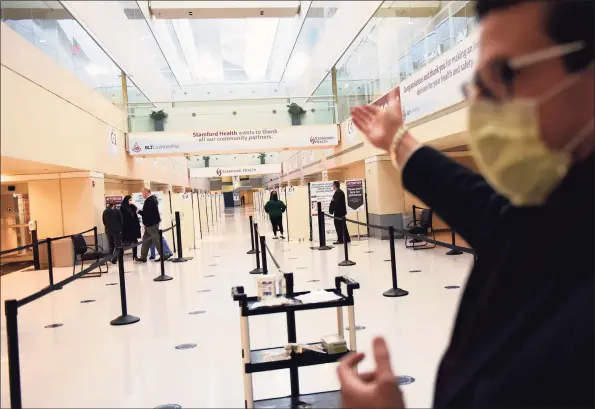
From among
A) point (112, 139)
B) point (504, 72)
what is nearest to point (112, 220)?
point (112, 139)

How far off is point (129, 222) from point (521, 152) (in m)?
11.2

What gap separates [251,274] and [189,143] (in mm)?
7141

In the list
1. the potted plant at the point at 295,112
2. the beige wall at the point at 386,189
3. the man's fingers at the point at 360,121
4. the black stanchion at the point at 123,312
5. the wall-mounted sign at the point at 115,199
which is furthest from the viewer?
the potted plant at the point at 295,112

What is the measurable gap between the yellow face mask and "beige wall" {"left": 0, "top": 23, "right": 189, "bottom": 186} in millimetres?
1977

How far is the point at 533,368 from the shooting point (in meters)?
0.58

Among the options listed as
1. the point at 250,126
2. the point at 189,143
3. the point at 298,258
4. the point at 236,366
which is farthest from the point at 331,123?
the point at 236,366

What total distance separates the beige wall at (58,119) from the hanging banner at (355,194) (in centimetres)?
605

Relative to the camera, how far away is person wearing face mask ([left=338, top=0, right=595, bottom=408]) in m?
0.58

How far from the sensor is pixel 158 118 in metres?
14.8

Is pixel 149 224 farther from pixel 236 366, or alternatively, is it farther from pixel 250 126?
pixel 236 366

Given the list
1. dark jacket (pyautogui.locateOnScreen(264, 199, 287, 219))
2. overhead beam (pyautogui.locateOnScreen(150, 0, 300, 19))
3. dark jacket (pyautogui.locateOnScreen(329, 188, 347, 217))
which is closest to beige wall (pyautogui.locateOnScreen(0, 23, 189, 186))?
overhead beam (pyautogui.locateOnScreen(150, 0, 300, 19))

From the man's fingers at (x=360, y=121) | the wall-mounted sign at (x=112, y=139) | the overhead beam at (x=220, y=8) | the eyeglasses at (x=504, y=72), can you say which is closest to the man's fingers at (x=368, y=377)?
the eyeglasses at (x=504, y=72)

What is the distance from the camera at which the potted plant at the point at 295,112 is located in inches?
600

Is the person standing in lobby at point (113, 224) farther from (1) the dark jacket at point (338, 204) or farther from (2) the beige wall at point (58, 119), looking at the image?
(1) the dark jacket at point (338, 204)
